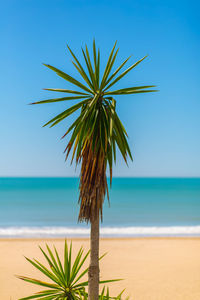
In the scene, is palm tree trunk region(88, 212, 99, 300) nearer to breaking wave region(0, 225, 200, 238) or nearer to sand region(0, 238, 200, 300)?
sand region(0, 238, 200, 300)

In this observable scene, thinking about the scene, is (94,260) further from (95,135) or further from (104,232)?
(104,232)

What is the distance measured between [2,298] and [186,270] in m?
5.83

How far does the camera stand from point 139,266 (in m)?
11.1

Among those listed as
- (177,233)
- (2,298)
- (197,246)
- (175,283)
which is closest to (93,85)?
(2,298)

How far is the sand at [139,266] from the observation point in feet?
29.0

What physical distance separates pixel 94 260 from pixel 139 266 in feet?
24.0

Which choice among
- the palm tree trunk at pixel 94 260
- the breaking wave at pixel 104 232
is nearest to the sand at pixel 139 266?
the breaking wave at pixel 104 232

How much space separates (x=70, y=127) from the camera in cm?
450

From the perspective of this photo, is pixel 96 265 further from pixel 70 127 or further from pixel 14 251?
pixel 14 251

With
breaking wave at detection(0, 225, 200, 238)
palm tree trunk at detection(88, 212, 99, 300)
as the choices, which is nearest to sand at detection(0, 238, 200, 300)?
breaking wave at detection(0, 225, 200, 238)

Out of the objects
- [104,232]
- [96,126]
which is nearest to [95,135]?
[96,126]

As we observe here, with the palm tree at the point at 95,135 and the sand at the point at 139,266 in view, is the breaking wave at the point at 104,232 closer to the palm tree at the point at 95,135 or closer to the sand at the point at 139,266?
the sand at the point at 139,266

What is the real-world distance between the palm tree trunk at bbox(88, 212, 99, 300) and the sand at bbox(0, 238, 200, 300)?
4.57 meters

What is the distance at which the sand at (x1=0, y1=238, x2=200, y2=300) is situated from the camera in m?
8.83
